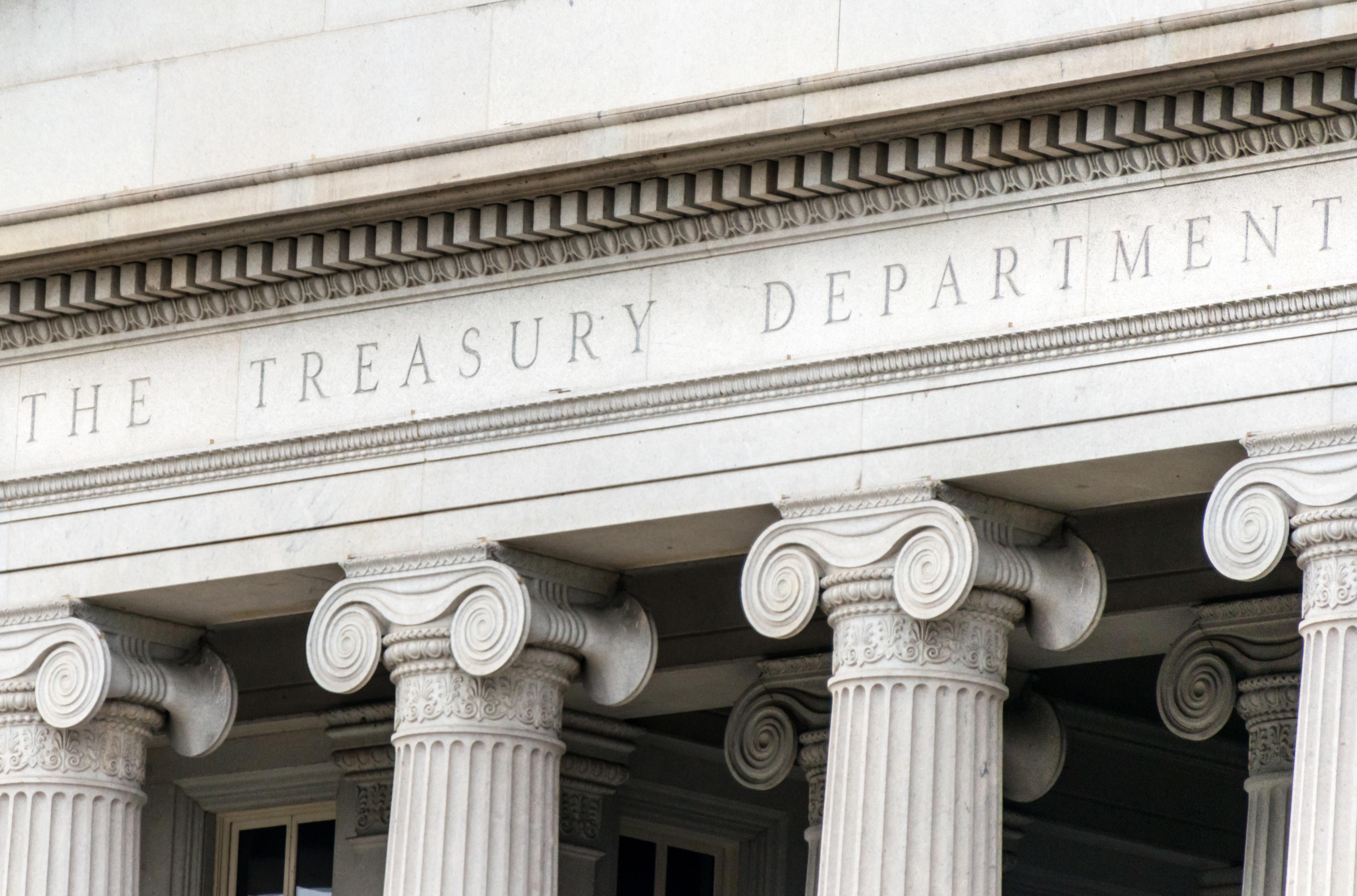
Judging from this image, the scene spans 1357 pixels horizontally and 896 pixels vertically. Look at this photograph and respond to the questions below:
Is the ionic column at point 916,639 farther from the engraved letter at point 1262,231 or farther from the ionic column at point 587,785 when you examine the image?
the ionic column at point 587,785

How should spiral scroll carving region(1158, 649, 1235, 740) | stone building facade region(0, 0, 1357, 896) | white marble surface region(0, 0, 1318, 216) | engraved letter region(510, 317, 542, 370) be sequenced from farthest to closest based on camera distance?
spiral scroll carving region(1158, 649, 1235, 740), engraved letter region(510, 317, 542, 370), white marble surface region(0, 0, 1318, 216), stone building facade region(0, 0, 1357, 896)

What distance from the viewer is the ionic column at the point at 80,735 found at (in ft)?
104

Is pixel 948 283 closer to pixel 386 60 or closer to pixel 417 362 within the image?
pixel 417 362

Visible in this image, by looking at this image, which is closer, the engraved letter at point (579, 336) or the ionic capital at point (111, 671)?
the engraved letter at point (579, 336)

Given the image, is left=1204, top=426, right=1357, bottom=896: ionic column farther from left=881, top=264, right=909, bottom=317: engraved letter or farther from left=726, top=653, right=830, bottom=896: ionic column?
left=726, top=653, right=830, bottom=896: ionic column

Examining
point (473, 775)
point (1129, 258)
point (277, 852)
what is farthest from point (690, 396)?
point (277, 852)

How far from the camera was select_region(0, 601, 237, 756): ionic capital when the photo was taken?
3150 centimetres

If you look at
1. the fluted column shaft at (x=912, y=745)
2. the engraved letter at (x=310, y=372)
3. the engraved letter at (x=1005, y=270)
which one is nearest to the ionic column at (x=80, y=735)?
the engraved letter at (x=310, y=372)

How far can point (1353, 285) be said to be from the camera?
83.7 feet

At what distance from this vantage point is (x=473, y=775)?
2933 centimetres

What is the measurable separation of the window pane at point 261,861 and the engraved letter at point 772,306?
460 inches

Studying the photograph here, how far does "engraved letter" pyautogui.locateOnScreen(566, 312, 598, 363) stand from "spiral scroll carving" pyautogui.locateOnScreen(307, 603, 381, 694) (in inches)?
119

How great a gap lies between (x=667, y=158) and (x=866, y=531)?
369 cm

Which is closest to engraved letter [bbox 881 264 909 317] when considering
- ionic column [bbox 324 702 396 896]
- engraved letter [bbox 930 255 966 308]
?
engraved letter [bbox 930 255 966 308]
